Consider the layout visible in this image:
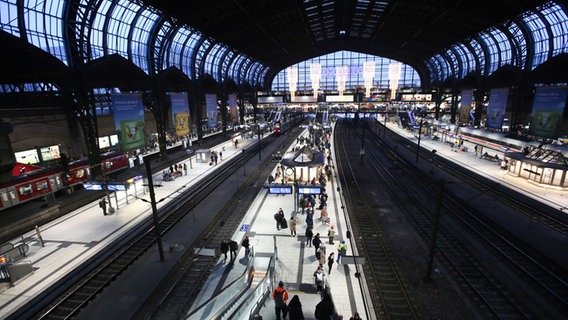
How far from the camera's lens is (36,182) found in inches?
792

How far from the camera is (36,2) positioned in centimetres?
2344

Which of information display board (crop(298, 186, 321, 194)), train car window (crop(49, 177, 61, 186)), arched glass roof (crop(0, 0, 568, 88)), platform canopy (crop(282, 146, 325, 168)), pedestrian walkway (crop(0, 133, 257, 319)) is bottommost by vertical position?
pedestrian walkway (crop(0, 133, 257, 319))

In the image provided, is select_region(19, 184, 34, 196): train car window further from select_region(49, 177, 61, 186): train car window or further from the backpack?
the backpack

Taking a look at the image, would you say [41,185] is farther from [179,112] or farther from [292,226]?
[292,226]

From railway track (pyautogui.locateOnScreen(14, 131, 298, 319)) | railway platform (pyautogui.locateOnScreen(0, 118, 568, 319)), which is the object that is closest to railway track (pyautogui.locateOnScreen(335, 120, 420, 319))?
railway platform (pyautogui.locateOnScreen(0, 118, 568, 319))

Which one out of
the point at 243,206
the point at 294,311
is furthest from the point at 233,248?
the point at 243,206

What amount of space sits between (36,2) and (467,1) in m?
46.9

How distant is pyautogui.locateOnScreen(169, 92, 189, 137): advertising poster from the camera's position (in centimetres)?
3238

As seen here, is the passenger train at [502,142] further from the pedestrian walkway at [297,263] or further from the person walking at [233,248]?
the person walking at [233,248]

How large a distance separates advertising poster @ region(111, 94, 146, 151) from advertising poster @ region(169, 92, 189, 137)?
7512 millimetres

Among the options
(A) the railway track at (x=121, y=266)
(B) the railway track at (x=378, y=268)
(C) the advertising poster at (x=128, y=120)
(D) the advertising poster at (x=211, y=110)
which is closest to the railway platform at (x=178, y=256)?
(A) the railway track at (x=121, y=266)

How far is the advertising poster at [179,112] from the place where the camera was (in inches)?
1275

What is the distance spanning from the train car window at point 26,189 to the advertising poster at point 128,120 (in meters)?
6.41

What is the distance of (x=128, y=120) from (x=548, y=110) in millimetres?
42596
